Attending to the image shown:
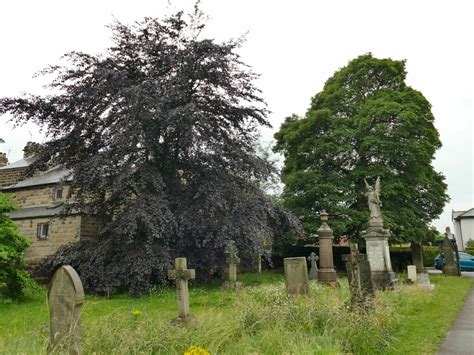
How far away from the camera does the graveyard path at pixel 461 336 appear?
5906mm

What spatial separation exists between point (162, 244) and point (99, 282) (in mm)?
2564

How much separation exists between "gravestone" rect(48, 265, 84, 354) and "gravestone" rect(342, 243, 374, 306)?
472cm

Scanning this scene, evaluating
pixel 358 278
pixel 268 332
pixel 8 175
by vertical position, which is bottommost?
pixel 268 332

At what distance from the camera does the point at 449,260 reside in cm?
2266

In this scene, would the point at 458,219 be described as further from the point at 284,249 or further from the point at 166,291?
the point at 166,291

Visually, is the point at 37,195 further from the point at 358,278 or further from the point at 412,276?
the point at 358,278

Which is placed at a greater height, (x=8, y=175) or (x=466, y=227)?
(x=8, y=175)

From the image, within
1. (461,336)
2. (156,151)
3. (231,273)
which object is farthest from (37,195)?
(461,336)

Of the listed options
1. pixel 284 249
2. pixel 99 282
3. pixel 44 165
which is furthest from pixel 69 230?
pixel 284 249

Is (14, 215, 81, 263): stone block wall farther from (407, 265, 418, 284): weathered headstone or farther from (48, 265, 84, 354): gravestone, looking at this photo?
(407, 265, 418, 284): weathered headstone

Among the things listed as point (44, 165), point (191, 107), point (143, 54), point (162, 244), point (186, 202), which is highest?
point (143, 54)

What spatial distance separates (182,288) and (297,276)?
9.67ft

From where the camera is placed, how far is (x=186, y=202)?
589 inches

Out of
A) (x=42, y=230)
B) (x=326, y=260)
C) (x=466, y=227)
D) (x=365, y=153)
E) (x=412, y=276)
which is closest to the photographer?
(x=412, y=276)
